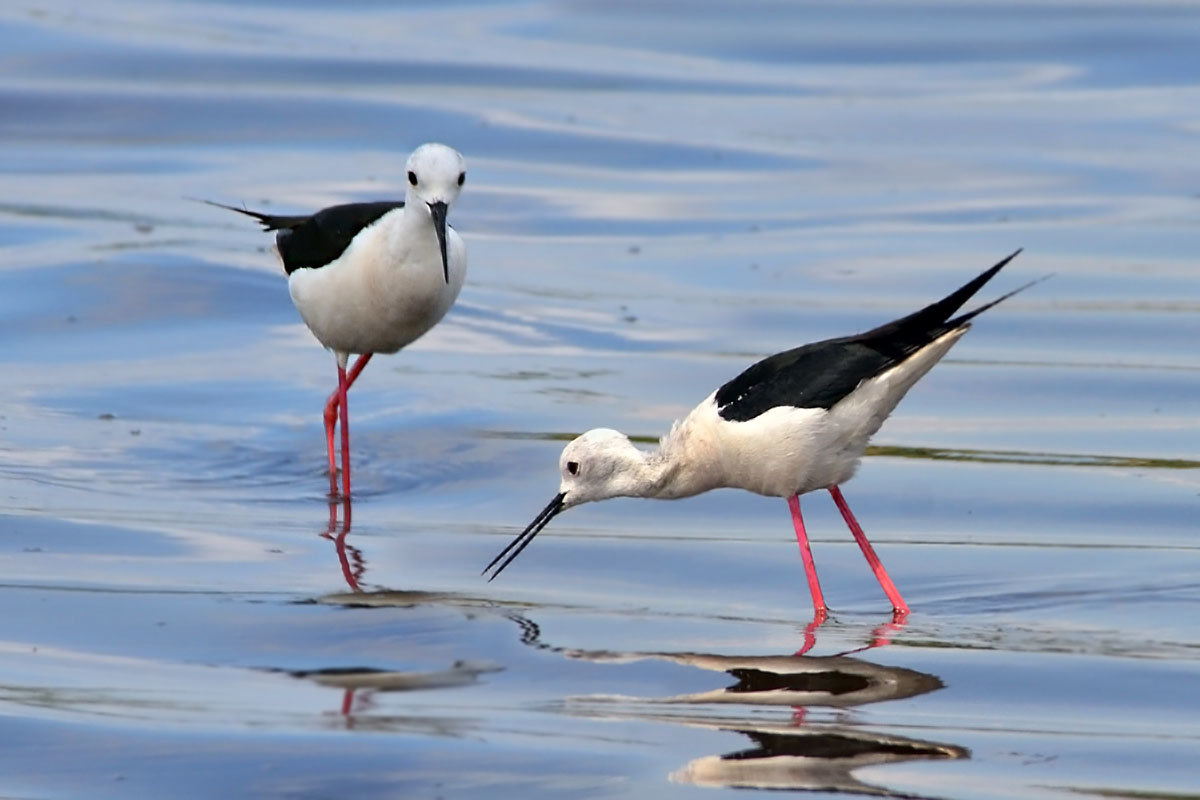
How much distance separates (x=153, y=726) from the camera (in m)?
6.07

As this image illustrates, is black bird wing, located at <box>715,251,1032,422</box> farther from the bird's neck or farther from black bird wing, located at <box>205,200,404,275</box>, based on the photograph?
black bird wing, located at <box>205,200,404,275</box>

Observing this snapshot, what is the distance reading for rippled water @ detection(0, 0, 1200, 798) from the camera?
6141mm

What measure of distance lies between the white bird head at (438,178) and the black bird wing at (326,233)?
0.58m

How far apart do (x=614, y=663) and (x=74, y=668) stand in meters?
1.64

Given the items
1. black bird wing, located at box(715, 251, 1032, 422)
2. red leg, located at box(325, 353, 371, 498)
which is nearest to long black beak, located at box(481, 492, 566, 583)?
black bird wing, located at box(715, 251, 1032, 422)

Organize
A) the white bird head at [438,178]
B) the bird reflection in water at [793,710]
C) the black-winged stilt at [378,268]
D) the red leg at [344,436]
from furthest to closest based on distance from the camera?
the red leg at [344,436], the black-winged stilt at [378,268], the white bird head at [438,178], the bird reflection in water at [793,710]

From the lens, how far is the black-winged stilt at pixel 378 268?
29.4 ft

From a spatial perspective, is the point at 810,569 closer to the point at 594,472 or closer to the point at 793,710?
the point at 594,472

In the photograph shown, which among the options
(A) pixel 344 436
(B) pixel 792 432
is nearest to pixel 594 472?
(B) pixel 792 432

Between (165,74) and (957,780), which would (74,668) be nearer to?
(957,780)

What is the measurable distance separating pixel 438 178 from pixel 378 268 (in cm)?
63

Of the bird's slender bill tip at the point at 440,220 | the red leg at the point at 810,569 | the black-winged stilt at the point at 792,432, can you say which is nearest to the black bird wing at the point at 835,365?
the black-winged stilt at the point at 792,432

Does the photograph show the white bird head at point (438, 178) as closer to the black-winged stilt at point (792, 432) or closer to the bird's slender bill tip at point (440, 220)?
the bird's slender bill tip at point (440, 220)

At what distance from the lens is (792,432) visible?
24.8ft
